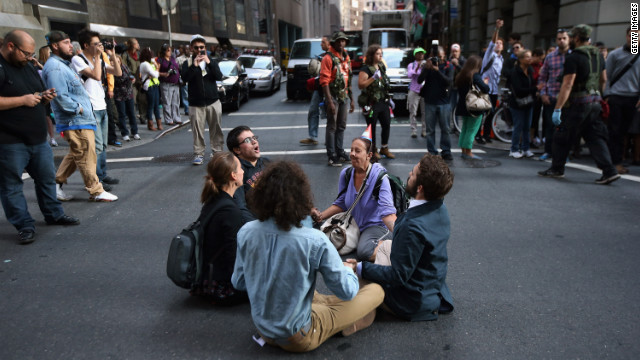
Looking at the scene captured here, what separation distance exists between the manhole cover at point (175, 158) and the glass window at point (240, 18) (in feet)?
91.1

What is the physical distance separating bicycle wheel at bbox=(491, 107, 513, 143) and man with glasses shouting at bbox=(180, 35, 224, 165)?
18.7 feet

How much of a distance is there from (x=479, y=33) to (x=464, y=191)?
20.4 metres

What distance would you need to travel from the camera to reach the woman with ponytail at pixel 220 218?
3135 millimetres

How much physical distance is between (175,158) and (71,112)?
3374mm

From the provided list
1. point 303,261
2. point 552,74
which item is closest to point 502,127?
point 552,74

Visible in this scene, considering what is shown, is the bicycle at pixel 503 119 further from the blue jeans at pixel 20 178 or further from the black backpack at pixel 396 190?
the blue jeans at pixel 20 178

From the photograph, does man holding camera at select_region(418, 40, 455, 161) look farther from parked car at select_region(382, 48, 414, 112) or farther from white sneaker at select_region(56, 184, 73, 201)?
white sneaker at select_region(56, 184, 73, 201)

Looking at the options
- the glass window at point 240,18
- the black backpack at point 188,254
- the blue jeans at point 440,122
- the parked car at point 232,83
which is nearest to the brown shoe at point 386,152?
the blue jeans at point 440,122

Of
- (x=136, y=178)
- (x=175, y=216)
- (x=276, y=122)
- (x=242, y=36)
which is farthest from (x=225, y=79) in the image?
(x=242, y=36)

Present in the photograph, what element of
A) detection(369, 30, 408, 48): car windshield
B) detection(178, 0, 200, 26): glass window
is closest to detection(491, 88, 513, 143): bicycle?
detection(369, 30, 408, 48): car windshield

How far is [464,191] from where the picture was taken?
6.46 meters

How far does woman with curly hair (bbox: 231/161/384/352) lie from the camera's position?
241cm

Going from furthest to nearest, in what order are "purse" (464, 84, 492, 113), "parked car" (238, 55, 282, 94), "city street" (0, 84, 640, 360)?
"parked car" (238, 55, 282, 94)
"purse" (464, 84, 492, 113)
"city street" (0, 84, 640, 360)

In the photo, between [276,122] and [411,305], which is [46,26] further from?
[411,305]
